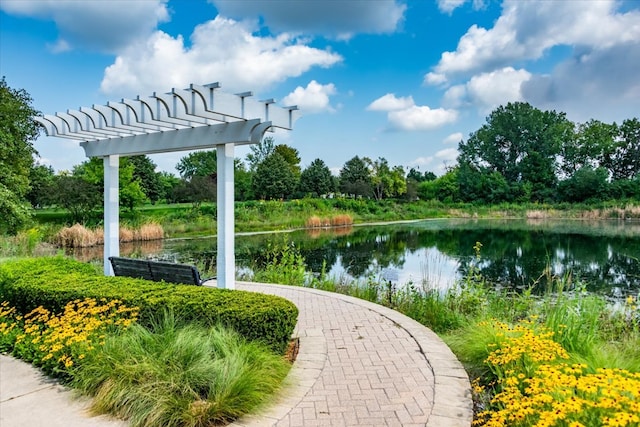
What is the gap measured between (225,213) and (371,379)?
2.55 m

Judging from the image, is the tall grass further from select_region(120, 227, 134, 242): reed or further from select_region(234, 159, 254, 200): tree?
select_region(234, 159, 254, 200): tree

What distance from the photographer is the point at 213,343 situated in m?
2.98

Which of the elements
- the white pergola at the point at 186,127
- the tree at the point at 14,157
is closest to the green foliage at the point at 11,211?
the tree at the point at 14,157

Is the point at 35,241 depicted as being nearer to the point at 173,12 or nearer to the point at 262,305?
the point at 173,12

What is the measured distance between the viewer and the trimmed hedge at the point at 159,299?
3281 millimetres

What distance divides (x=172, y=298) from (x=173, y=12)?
22.6 feet

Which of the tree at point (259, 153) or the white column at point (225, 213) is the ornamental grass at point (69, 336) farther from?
the tree at point (259, 153)

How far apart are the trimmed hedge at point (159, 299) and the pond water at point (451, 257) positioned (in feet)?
9.05

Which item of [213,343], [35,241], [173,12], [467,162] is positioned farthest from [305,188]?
[213,343]

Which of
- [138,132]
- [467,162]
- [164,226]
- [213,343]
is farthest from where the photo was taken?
[467,162]

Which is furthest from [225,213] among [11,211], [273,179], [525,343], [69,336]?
[273,179]

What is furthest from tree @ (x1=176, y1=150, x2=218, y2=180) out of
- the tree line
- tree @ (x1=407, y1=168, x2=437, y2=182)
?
tree @ (x1=407, y1=168, x2=437, y2=182)

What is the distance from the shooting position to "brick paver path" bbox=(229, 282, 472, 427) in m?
2.56

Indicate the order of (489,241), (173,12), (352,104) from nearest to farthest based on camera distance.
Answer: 1. (173,12)
2. (352,104)
3. (489,241)
